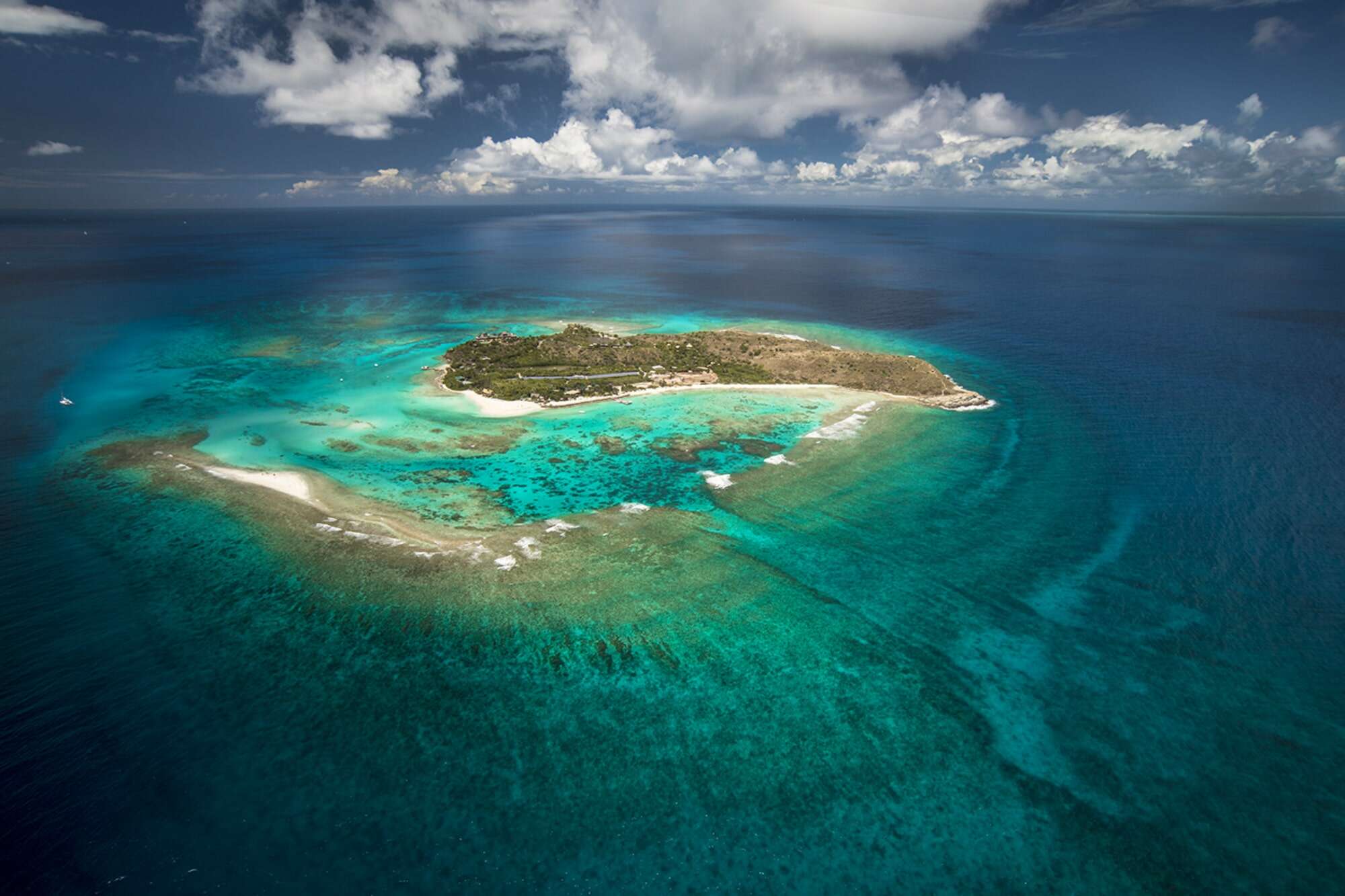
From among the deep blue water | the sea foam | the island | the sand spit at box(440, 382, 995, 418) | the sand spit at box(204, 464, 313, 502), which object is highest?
the island

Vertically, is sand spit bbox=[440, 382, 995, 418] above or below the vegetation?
below

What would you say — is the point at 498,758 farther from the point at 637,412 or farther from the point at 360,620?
the point at 637,412

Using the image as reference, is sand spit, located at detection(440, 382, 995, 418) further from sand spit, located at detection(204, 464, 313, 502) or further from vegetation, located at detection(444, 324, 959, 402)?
sand spit, located at detection(204, 464, 313, 502)

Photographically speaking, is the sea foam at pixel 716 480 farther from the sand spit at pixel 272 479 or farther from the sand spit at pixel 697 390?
the sand spit at pixel 272 479

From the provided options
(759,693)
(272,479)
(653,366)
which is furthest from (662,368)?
(759,693)

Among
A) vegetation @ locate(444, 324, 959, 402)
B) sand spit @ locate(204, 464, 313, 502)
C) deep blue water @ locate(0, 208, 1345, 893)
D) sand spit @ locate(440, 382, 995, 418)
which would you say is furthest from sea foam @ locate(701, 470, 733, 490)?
sand spit @ locate(204, 464, 313, 502)

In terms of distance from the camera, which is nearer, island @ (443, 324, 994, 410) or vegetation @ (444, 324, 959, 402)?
island @ (443, 324, 994, 410)
